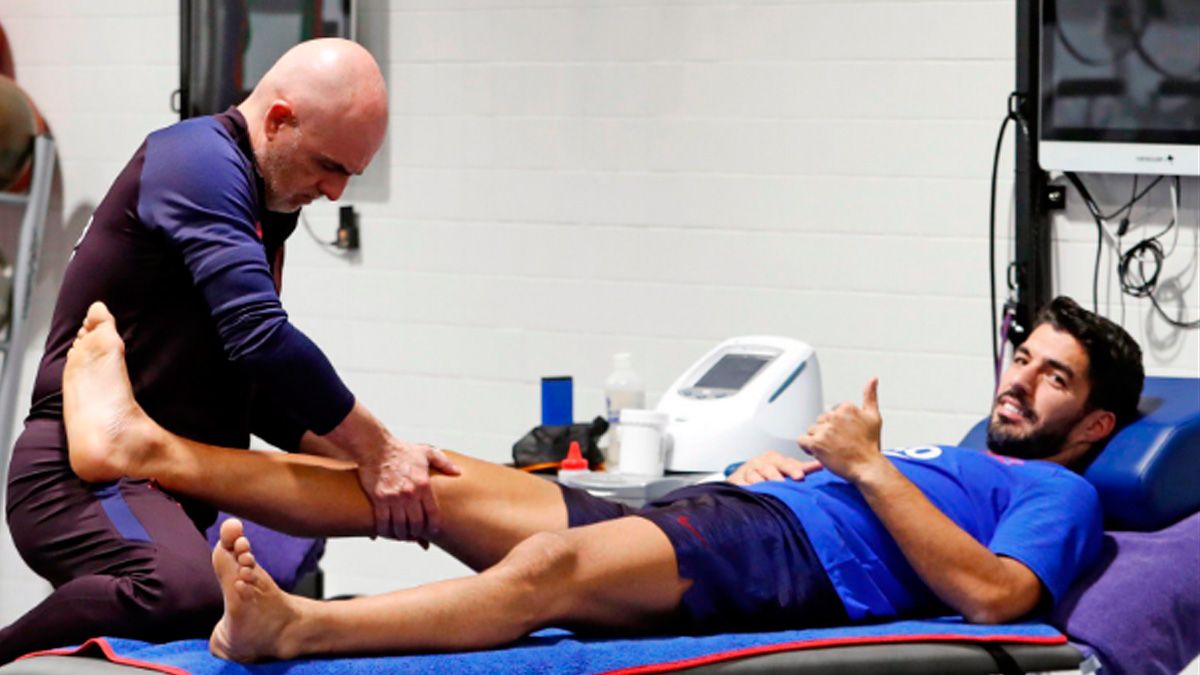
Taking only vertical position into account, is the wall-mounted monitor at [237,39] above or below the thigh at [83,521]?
above

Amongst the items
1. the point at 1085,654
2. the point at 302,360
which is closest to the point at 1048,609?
the point at 1085,654

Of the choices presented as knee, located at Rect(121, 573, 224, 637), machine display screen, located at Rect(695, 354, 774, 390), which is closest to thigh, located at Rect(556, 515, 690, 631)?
knee, located at Rect(121, 573, 224, 637)

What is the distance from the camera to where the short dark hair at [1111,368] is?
9.96 ft

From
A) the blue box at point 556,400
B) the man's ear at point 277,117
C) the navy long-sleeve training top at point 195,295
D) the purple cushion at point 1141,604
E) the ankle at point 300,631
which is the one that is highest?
the man's ear at point 277,117

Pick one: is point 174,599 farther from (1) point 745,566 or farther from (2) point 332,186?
(1) point 745,566

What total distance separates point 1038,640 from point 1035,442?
0.56 m

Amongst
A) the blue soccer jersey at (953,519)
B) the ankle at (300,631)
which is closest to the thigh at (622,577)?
the blue soccer jersey at (953,519)

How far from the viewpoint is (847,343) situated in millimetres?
4340

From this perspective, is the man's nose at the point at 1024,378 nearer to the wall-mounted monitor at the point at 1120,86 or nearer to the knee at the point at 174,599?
the wall-mounted monitor at the point at 1120,86

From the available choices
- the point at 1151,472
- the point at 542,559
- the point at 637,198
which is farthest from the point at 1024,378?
the point at 637,198

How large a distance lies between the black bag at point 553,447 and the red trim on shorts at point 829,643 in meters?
1.11

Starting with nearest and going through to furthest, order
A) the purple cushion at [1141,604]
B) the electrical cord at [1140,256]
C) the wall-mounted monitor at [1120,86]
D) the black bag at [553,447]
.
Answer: the purple cushion at [1141,604], the black bag at [553,447], the wall-mounted monitor at [1120,86], the electrical cord at [1140,256]

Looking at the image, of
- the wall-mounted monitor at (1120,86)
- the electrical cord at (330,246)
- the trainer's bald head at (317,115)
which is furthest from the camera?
the electrical cord at (330,246)

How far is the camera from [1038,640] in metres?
2.54
